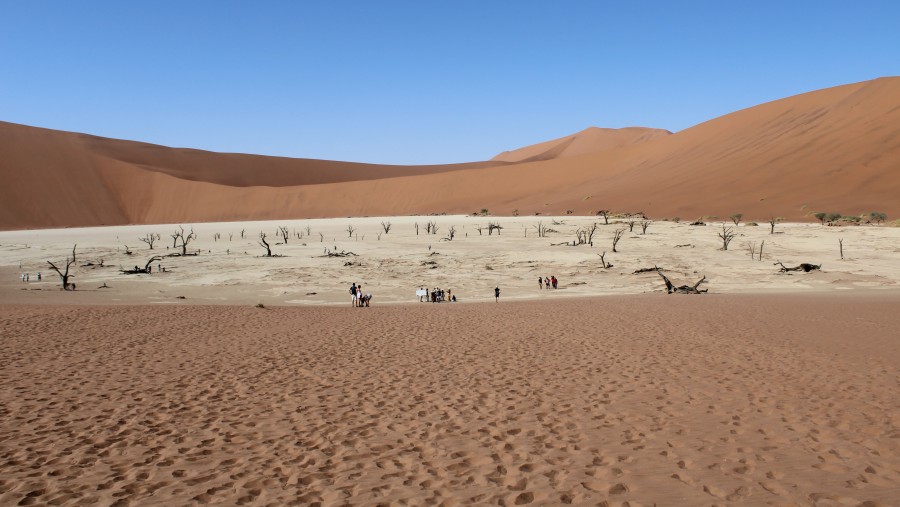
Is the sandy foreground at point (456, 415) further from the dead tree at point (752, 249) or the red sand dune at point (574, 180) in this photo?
the red sand dune at point (574, 180)

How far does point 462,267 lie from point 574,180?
65737mm

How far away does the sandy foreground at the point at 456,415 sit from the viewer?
509 cm

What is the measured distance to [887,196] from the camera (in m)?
46.8

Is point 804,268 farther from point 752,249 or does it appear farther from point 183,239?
point 183,239

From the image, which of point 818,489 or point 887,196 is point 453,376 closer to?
point 818,489

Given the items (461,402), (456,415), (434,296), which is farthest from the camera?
(434,296)

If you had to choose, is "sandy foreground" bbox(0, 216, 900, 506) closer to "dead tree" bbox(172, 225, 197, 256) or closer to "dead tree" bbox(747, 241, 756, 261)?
"dead tree" bbox(747, 241, 756, 261)

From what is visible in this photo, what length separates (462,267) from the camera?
28.6 meters

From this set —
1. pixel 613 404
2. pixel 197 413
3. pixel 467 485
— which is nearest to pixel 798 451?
pixel 613 404

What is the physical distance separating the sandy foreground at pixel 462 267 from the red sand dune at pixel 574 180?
50.1 feet

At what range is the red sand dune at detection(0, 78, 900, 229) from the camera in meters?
53.5

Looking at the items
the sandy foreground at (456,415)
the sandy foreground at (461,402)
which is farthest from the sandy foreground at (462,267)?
the sandy foreground at (456,415)

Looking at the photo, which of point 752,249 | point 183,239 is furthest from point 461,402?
point 183,239

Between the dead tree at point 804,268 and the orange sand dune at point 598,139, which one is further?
the orange sand dune at point 598,139
